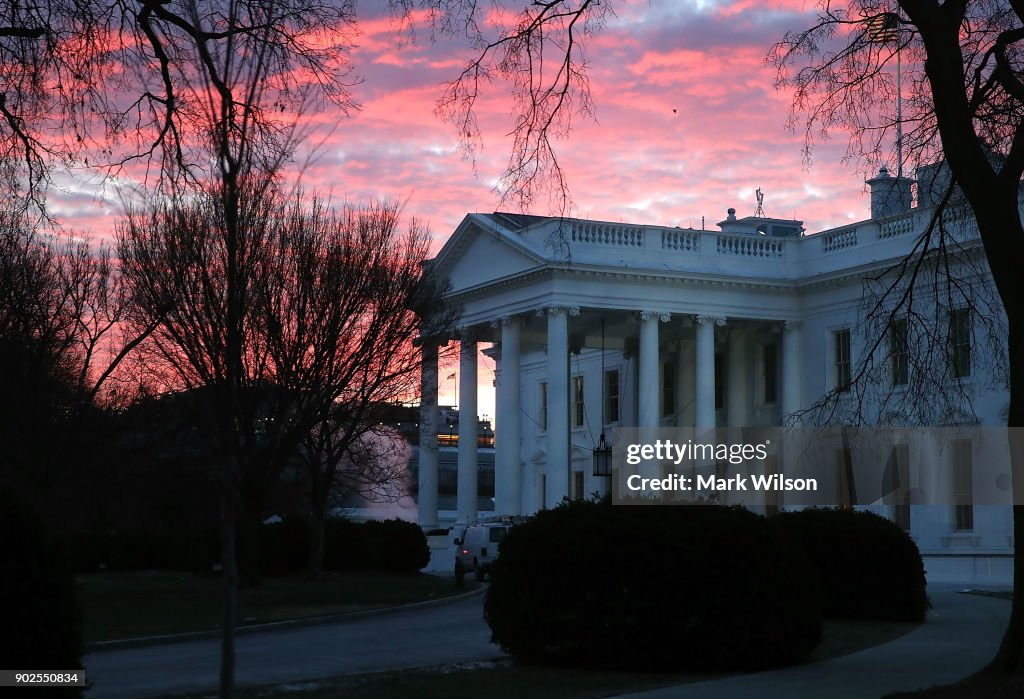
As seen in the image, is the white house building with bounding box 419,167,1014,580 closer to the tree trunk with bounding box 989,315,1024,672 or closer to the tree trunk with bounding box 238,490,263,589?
the tree trunk with bounding box 238,490,263,589

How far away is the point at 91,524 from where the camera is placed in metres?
70.5

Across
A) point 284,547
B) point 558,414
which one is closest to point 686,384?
point 558,414

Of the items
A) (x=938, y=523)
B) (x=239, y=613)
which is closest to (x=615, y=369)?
(x=938, y=523)

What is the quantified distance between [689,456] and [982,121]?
3788 cm

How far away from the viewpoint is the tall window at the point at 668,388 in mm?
57875

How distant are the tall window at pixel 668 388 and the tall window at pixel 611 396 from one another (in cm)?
231

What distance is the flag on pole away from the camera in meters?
16.0

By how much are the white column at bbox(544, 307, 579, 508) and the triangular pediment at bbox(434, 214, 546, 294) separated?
8.76 ft

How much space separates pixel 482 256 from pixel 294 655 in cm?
3641

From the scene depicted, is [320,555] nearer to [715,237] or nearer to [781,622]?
[715,237]

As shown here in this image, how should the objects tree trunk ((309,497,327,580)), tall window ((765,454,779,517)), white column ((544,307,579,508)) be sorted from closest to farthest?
tree trunk ((309,497,327,580))
white column ((544,307,579,508))
tall window ((765,454,779,517))

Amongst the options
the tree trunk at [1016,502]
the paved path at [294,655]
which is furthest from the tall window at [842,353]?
the tree trunk at [1016,502]

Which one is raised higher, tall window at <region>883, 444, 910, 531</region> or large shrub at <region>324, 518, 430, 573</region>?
tall window at <region>883, 444, 910, 531</region>

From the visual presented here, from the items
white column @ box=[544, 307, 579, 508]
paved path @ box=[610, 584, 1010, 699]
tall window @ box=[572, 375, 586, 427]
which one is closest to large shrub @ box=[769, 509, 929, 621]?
paved path @ box=[610, 584, 1010, 699]
